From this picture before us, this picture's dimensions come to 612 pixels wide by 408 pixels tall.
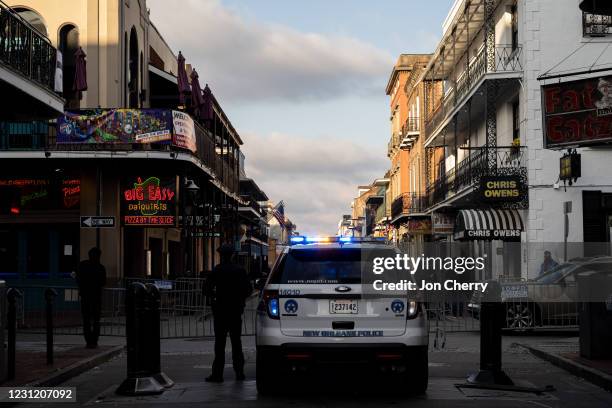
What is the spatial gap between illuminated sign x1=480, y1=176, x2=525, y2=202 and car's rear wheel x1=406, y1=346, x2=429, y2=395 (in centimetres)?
1771

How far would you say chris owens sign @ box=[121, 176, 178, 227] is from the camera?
92.8 feet

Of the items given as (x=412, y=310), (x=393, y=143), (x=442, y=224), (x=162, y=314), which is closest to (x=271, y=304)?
(x=412, y=310)

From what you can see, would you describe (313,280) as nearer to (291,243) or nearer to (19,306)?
(291,243)

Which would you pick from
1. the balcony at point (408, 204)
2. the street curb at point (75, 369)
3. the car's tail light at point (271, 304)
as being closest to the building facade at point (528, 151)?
the street curb at point (75, 369)

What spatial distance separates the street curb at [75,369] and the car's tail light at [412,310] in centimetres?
443

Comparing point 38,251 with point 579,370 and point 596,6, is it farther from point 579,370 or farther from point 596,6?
point 596,6

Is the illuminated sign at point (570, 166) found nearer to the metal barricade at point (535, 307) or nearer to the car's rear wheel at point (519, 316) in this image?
the metal barricade at point (535, 307)

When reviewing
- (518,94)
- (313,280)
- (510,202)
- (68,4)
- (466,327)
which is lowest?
(466,327)

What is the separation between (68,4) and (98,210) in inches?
250

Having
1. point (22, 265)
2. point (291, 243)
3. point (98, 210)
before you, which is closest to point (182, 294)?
point (98, 210)

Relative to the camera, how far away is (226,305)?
12.0m

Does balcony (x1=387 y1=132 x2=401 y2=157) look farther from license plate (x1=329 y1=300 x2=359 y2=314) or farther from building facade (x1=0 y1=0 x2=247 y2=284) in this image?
license plate (x1=329 y1=300 x2=359 y2=314)

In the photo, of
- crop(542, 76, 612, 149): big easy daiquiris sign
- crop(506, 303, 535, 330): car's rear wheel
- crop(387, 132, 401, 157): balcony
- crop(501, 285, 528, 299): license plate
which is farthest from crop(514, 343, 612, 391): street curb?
crop(387, 132, 401, 157): balcony

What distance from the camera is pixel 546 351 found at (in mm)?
15102
